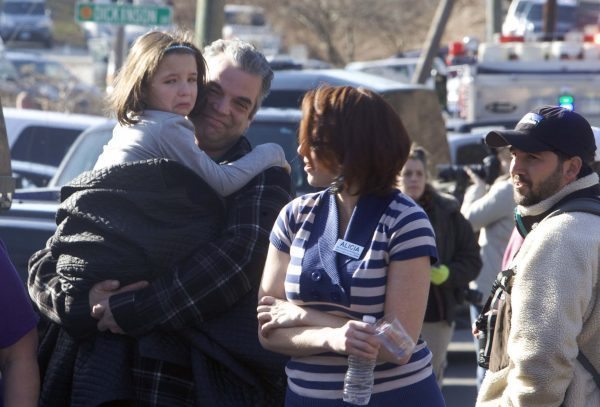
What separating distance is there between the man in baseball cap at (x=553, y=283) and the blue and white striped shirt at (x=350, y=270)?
33cm

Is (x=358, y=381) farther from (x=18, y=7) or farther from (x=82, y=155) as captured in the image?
(x=18, y=7)

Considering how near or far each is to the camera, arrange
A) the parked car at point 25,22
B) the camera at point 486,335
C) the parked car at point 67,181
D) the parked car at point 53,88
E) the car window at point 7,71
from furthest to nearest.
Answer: the parked car at point 25,22 < the car window at point 7,71 < the parked car at point 53,88 < the parked car at point 67,181 < the camera at point 486,335

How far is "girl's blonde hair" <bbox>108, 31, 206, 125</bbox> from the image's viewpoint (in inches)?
142

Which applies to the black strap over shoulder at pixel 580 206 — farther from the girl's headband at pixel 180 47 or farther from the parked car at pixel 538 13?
the parked car at pixel 538 13

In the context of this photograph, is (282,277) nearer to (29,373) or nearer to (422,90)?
(29,373)

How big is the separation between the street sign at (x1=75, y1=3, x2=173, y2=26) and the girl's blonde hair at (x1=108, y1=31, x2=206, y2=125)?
790 centimetres

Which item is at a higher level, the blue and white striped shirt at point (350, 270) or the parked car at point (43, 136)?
the blue and white striped shirt at point (350, 270)

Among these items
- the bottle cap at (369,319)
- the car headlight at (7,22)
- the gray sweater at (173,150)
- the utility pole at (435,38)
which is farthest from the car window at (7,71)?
the bottle cap at (369,319)

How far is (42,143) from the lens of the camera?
40.5 feet

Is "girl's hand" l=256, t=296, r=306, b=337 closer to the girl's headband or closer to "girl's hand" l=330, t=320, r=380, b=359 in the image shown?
"girl's hand" l=330, t=320, r=380, b=359

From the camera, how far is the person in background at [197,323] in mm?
3369

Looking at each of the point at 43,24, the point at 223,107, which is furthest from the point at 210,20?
the point at 43,24

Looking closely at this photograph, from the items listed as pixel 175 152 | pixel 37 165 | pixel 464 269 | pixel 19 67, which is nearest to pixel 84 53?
pixel 19 67

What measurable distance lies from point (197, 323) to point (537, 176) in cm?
114
